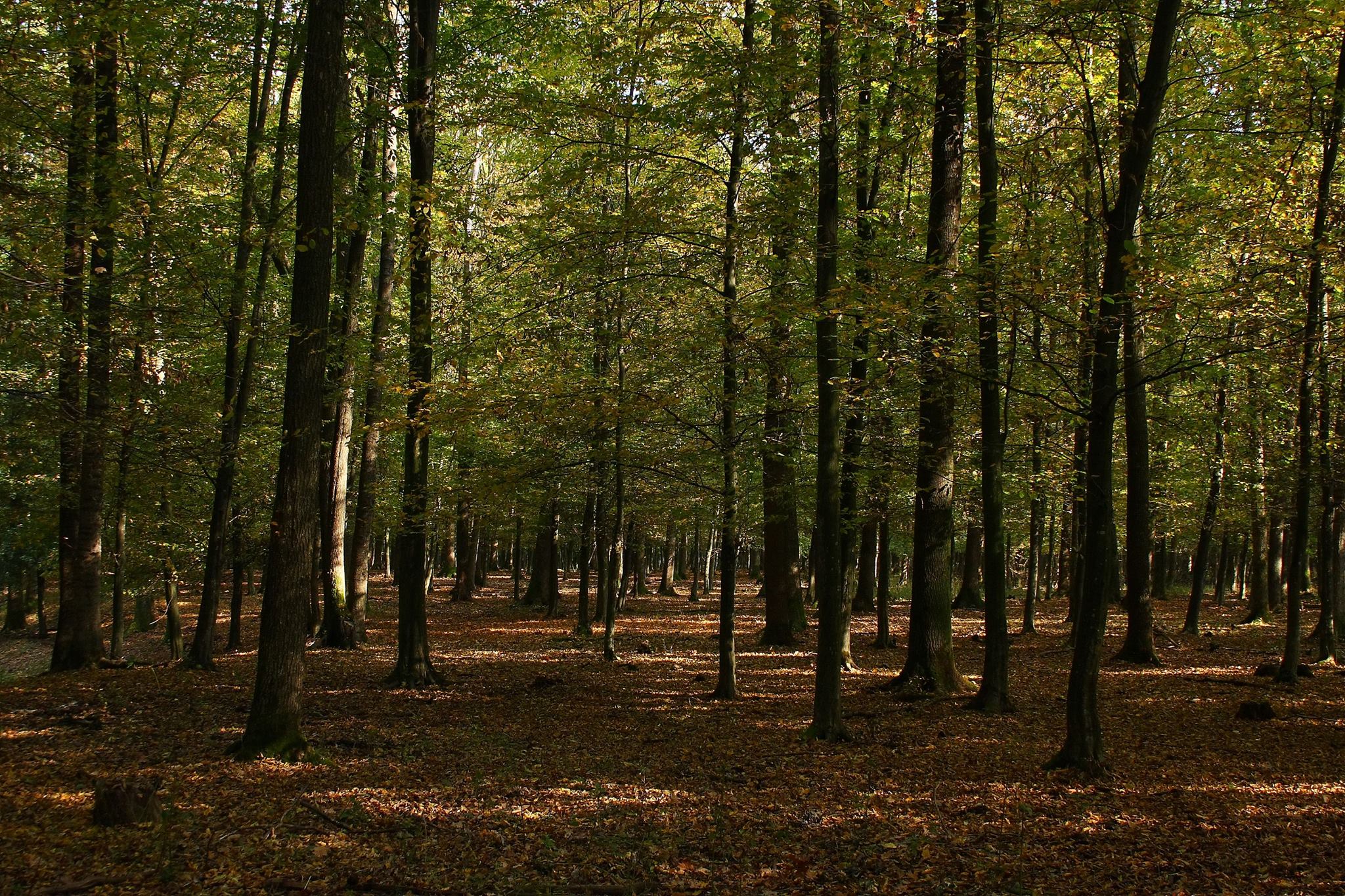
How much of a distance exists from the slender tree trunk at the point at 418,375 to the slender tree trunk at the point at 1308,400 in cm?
989

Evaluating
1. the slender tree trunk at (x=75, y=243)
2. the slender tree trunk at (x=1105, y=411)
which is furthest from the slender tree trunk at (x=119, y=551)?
the slender tree trunk at (x=1105, y=411)

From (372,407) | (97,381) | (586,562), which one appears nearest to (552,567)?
(586,562)

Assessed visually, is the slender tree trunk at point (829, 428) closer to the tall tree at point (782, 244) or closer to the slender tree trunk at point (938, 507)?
the tall tree at point (782, 244)

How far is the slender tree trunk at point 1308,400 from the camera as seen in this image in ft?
30.7

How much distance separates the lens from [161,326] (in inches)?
375

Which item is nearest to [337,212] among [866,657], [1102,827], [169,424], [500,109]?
[500,109]

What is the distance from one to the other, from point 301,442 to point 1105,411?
7.36m

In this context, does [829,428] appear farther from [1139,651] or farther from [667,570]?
[667,570]

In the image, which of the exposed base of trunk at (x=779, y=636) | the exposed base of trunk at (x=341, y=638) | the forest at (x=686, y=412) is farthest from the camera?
the exposed base of trunk at (x=779, y=636)

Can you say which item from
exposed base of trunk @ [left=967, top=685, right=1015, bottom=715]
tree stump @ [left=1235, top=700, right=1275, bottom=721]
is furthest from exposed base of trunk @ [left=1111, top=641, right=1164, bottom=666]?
exposed base of trunk @ [left=967, top=685, right=1015, bottom=715]

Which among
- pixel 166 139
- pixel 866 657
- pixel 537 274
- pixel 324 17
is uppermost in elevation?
pixel 166 139

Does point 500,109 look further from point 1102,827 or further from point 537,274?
point 1102,827

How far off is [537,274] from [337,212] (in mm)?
2872

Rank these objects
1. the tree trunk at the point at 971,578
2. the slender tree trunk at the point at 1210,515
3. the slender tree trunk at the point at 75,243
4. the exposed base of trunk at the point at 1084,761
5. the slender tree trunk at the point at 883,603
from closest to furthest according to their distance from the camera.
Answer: the exposed base of trunk at the point at 1084,761, the slender tree trunk at the point at 75,243, the slender tree trunk at the point at 883,603, the slender tree trunk at the point at 1210,515, the tree trunk at the point at 971,578
